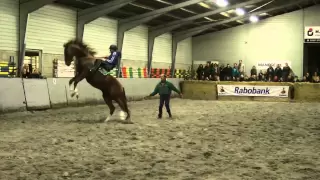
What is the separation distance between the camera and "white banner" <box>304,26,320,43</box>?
3241 centimetres

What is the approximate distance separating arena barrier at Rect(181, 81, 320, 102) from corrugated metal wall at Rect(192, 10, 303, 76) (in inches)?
303

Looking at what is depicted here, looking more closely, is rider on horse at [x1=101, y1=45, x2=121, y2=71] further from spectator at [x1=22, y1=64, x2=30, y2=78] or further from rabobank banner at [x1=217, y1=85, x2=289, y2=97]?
rabobank banner at [x1=217, y1=85, x2=289, y2=97]

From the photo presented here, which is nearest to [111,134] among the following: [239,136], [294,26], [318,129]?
[239,136]

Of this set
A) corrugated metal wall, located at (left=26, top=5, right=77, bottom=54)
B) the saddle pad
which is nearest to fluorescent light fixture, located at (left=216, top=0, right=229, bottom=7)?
corrugated metal wall, located at (left=26, top=5, right=77, bottom=54)

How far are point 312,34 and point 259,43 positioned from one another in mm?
4332

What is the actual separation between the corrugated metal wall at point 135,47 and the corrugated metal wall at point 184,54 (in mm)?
5695

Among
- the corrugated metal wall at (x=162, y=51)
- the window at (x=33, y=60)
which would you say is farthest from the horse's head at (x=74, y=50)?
the corrugated metal wall at (x=162, y=51)

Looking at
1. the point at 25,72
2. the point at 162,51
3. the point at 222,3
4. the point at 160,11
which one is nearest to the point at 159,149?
the point at 25,72

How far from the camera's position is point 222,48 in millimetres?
36406

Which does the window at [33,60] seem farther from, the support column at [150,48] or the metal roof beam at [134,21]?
the support column at [150,48]

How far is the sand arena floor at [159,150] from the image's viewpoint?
659cm

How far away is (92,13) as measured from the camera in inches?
917

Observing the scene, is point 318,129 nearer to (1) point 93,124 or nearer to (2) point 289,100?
(1) point 93,124

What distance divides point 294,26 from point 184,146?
27.7 metres
